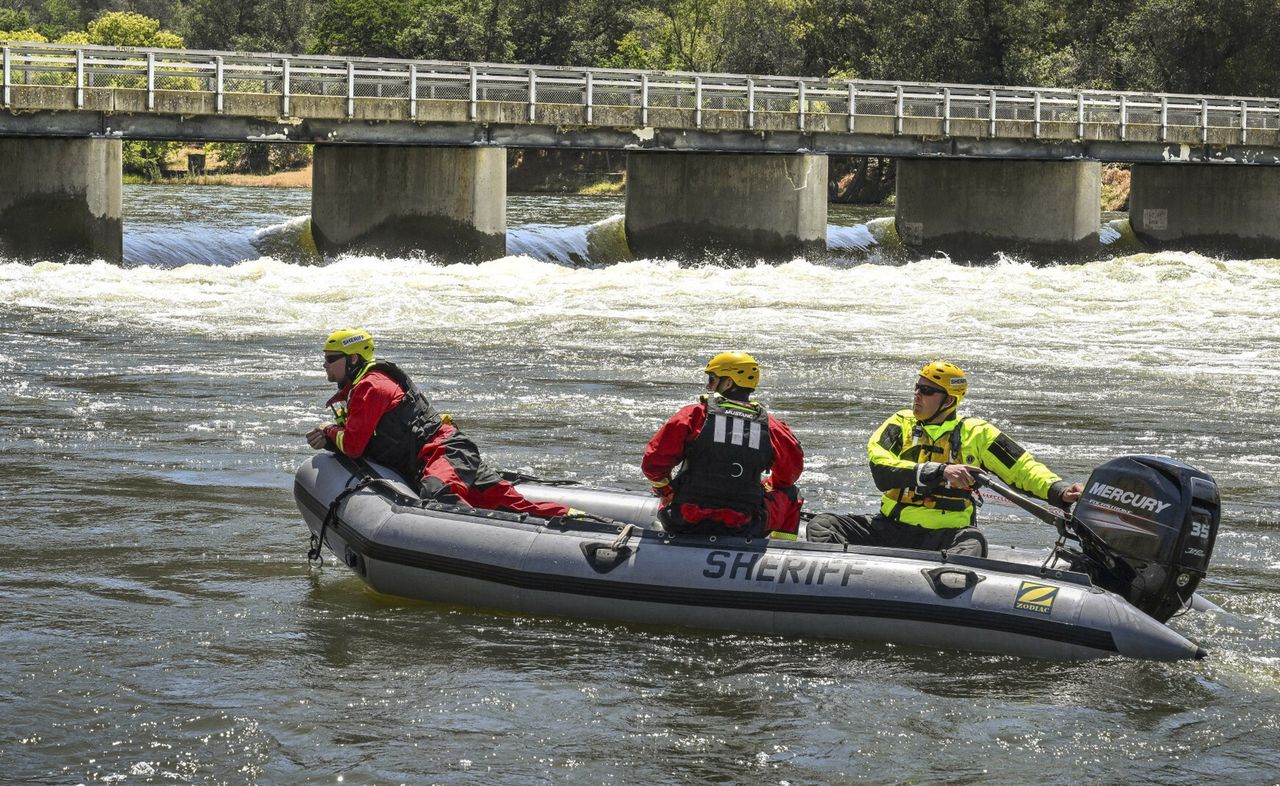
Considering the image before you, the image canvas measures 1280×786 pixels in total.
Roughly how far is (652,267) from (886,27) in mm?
34609

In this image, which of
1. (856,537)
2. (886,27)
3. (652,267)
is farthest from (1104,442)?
(886,27)

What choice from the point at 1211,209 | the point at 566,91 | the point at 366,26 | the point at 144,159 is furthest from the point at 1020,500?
the point at 366,26

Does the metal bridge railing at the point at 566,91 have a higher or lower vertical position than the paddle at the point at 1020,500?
higher

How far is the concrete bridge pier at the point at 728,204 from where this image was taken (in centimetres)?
3459

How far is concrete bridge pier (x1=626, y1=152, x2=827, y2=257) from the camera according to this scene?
34.6 meters

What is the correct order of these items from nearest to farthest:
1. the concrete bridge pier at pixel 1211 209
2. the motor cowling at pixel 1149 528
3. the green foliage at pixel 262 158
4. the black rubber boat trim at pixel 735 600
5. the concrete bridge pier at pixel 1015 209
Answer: the motor cowling at pixel 1149 528 < the black rubber boat trim at pixel 735 600 < the concrete bridge pier at pixel 1015 209 < the concrete bridge pier at pixel 1211 209 < the green foliage at pixel 262 158

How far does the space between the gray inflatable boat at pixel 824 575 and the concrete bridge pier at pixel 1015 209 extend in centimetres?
2980

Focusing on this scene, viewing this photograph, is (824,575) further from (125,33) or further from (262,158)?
(125,33)

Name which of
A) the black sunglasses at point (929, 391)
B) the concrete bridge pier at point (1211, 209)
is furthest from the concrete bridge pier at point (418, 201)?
the black sunglasses at point (929, 391)

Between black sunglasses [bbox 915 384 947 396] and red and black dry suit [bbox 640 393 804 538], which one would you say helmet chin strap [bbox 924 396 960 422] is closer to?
black sunglasses [bbox 915 384 947 396]

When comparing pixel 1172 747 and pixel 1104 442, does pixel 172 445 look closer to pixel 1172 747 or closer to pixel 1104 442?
pixel 1104 442

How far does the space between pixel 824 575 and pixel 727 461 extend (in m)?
0.77

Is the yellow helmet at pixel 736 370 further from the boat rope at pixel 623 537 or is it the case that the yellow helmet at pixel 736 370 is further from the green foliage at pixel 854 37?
the green foliage at pixel 854 37

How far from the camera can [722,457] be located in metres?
8.97
